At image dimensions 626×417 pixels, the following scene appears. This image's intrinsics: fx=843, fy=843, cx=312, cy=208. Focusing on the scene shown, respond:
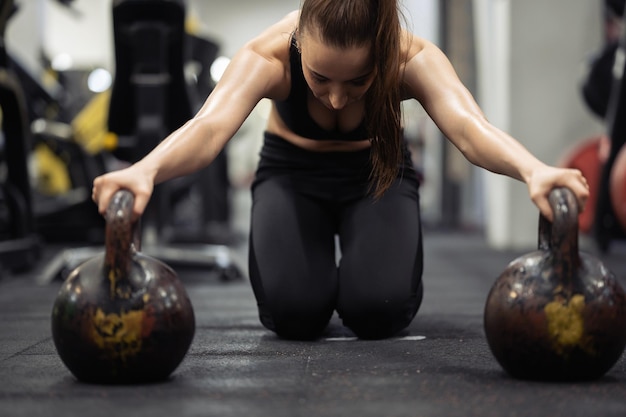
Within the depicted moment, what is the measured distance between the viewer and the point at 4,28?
334 centimetres

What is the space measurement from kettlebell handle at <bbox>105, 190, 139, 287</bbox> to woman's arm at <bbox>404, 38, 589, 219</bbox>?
2.01 feet

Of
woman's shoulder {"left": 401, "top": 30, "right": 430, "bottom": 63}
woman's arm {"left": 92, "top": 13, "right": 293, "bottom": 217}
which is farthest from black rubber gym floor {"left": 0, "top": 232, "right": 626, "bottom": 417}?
woman's shoulder {"left": 401, "top": 30, "right": 430, "bottom": 63}

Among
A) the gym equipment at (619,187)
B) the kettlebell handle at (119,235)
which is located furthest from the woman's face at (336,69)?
the gym equipment at (619,187)

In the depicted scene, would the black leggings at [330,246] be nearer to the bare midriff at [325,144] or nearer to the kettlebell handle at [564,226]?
the bare midriff at [325,144]

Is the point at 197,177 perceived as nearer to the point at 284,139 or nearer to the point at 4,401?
the point at 284,139

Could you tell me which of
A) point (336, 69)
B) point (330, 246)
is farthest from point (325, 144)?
point (336, 69)

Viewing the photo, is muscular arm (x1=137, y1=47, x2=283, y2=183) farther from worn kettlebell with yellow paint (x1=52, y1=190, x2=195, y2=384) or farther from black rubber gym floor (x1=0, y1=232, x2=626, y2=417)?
black rubber gym floor (x1=0, y1=232, x2=626, y2=417)

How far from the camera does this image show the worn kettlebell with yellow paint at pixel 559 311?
50.9 inches

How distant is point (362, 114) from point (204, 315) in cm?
81

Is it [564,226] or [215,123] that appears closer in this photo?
[564,226]

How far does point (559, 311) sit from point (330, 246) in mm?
864

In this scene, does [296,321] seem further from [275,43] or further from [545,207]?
[545,207]

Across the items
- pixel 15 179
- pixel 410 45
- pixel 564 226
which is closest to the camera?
pixel 564 226

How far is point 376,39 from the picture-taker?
1.58 metres
